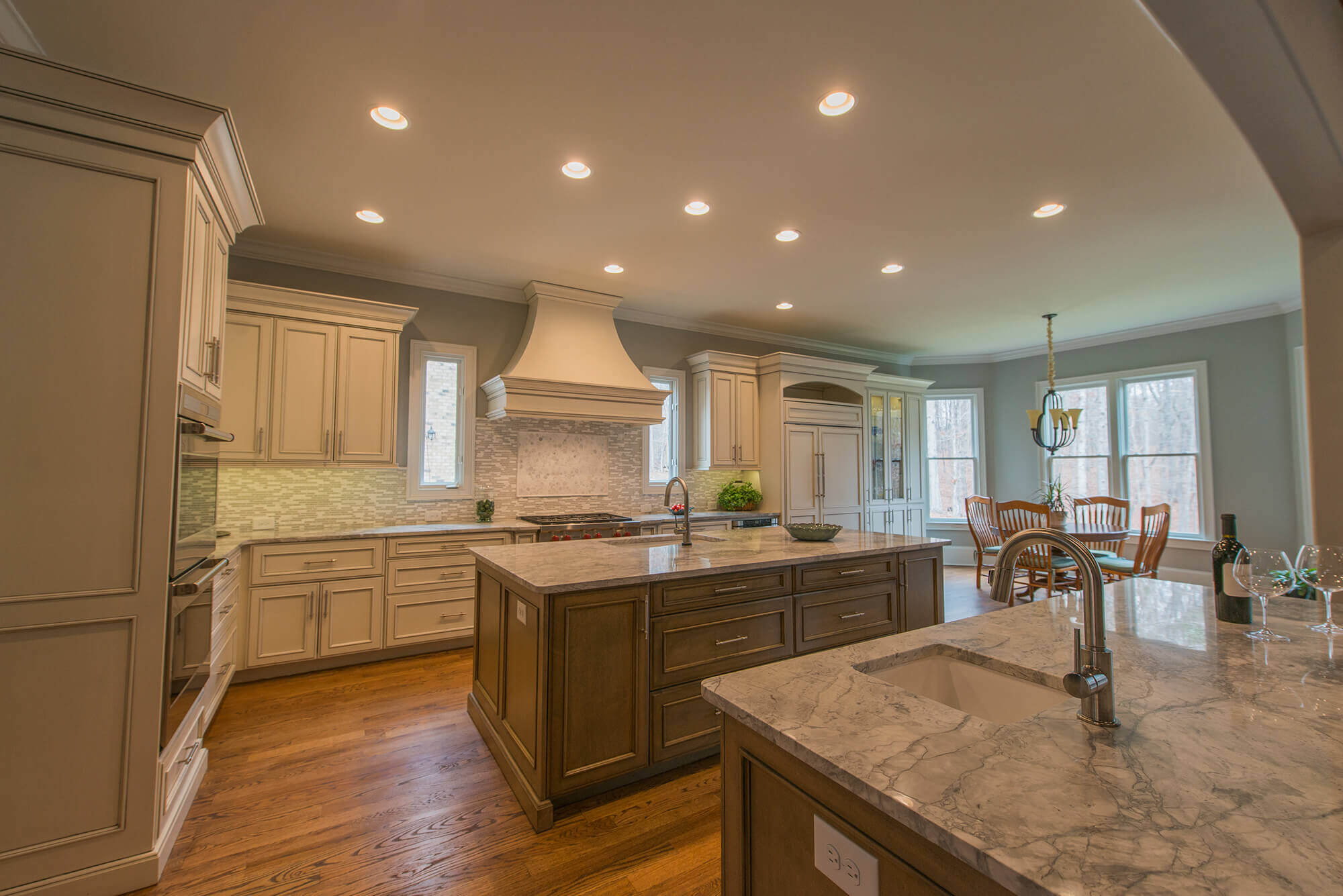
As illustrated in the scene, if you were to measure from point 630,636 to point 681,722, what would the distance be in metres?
0.48

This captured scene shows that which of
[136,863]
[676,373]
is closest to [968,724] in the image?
[136,863]

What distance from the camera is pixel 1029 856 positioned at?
0.64 metres

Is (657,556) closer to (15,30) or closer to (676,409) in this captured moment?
(15,30)

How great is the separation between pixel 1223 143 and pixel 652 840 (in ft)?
13.0

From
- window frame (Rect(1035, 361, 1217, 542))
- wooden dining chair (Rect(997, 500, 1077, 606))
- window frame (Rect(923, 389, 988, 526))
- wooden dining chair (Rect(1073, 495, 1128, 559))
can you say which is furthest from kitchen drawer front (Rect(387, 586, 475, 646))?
window frame (Rect(1035, 361, 1217, 542))

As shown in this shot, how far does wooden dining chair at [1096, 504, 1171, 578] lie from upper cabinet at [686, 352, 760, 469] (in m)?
3.27

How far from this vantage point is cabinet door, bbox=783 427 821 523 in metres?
5.85

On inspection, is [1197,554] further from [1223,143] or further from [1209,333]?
[1223,143]

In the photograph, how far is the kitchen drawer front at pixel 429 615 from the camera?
3857 mm

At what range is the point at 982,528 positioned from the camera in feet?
19.9

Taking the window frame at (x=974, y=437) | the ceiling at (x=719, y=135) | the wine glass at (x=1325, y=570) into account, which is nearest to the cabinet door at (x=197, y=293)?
the ceiling at (x=719, y=135)

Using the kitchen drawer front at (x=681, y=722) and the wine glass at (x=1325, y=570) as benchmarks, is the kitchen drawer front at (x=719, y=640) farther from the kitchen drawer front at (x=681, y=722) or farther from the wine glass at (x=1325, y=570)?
the wine glass at (x=1325, y=570)

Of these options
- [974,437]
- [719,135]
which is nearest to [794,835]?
[719,135]

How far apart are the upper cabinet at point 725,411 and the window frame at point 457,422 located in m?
2.18
